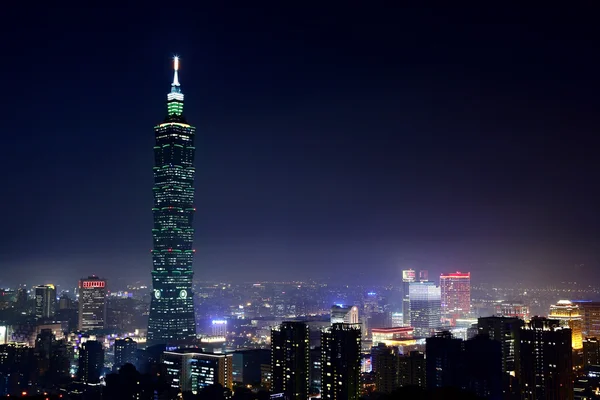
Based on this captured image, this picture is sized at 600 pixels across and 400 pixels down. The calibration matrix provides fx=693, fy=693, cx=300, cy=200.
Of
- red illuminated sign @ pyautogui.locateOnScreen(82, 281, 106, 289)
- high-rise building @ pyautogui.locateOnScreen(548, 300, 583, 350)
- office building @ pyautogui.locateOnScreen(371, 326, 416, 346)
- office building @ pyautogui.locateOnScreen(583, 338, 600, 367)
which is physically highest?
red illuminated sign @ pyautogui.locateOnScreen(82, 281, 106, 289)

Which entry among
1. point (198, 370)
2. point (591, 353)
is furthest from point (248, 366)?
point (591, 353)

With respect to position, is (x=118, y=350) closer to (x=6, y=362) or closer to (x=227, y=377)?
(x=6, y=362)

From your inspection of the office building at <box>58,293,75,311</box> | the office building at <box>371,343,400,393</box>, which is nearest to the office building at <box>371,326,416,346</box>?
the office building at <box>371,343,400,393</box>

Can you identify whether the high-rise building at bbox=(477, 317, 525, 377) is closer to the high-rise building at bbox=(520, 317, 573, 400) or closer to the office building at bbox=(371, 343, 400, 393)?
the high-rise building at bbox=(520, 317, 573, 400)

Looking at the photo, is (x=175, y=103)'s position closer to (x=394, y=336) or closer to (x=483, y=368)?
(x=394, y=336)

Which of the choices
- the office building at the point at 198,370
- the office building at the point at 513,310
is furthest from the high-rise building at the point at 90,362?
the office building at the point at 513,310

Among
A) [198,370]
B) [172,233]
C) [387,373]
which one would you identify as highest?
[172,233]

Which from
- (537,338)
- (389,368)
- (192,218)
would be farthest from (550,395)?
(192,218)
